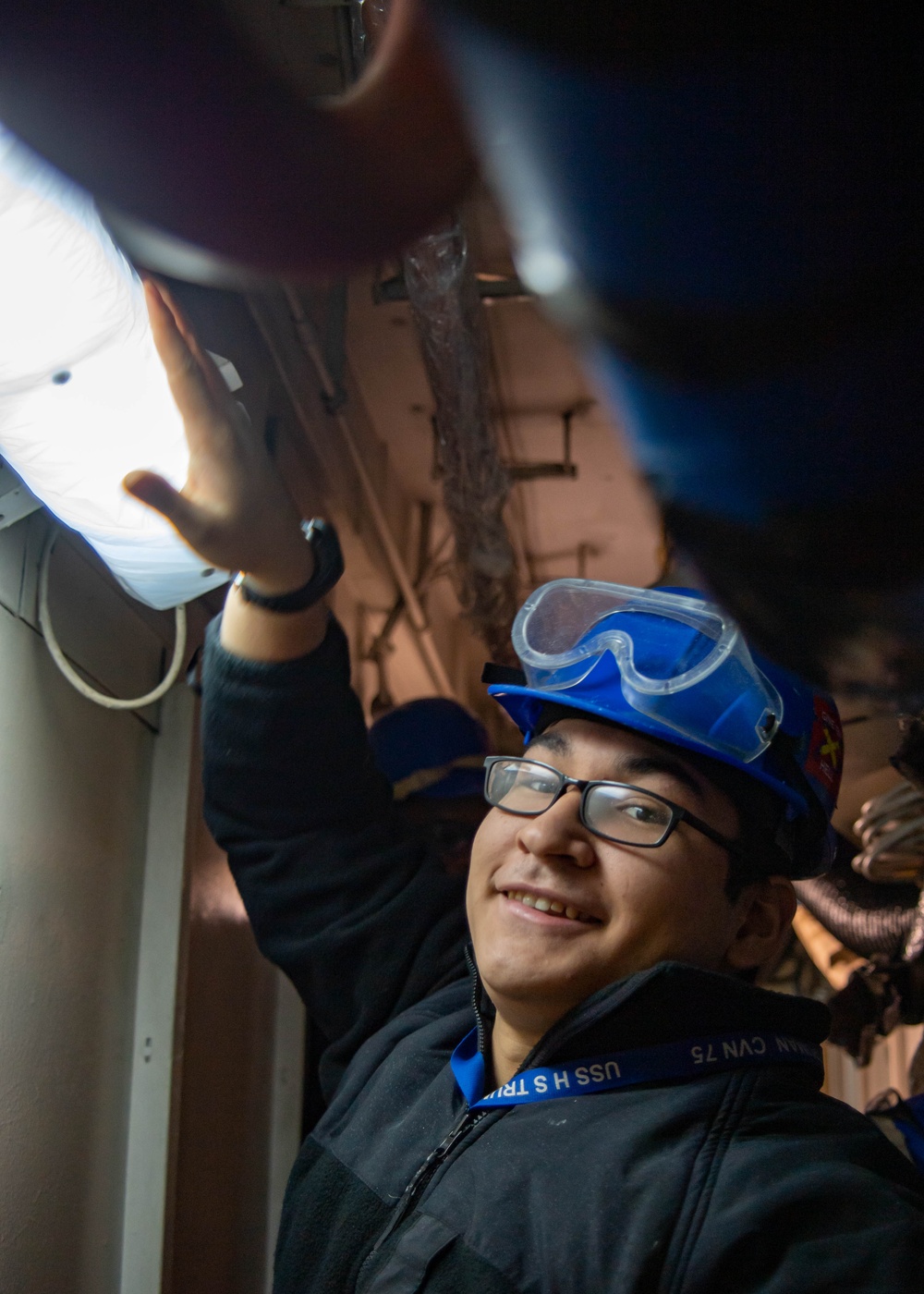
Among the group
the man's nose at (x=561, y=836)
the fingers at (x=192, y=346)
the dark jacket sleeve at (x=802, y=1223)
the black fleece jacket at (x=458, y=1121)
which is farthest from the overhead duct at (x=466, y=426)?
the dark jacket sleeve at (x=802, y=1223)

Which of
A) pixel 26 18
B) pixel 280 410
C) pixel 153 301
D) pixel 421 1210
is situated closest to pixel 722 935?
pixel 421 1210

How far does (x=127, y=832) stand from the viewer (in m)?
1.70

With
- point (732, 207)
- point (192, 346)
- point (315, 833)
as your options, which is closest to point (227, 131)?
point (732, 207)

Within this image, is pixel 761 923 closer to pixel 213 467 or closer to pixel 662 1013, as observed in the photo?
pixel 662 1013

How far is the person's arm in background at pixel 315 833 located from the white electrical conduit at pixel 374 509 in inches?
30.3

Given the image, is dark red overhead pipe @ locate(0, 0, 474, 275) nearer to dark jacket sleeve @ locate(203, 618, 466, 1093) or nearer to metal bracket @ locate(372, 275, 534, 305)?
dark jacket sleeve @ locate(203, 618, 466, 1093)

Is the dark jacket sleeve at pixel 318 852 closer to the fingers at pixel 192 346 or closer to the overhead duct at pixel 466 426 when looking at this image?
the fingers at pixel 192 346

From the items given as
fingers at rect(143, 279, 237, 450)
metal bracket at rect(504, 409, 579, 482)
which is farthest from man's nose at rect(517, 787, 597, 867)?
metal bracket at rect(504, 409, 579, 482)

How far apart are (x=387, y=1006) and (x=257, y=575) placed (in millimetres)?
633

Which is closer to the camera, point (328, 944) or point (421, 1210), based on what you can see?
point (421, 1210)

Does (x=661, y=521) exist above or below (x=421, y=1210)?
above

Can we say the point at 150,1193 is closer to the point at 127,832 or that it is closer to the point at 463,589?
the point at 127,832

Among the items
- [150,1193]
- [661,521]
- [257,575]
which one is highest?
[661,521]

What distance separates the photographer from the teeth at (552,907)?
3.80 feet
